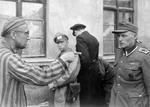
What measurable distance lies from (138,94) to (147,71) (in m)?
0.34

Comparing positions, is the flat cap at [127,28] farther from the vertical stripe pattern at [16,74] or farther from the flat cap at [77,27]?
the vertical stripe pattern at [16,74]

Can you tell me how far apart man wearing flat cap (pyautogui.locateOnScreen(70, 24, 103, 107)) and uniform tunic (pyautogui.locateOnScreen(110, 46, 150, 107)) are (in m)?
1.33

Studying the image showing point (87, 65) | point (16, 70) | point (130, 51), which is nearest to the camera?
point (16, 70)

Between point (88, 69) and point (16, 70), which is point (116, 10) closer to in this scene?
point (88, 69)

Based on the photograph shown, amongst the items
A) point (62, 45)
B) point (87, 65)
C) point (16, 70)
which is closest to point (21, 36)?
point (16, 70)

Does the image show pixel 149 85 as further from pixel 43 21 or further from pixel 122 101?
pixel 43 21

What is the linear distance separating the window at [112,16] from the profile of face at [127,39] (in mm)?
3268

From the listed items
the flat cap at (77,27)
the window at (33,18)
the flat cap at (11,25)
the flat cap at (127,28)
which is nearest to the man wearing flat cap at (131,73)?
the flat cap at (127,28)

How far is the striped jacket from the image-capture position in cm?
266

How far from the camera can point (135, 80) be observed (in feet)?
14.2

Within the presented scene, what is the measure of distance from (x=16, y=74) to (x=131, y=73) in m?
2.11

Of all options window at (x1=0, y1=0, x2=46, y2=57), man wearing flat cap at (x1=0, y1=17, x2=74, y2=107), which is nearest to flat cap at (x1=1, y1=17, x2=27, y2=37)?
man wearing flat cap at (x1=0, y1=17, x2=74, y2=107)

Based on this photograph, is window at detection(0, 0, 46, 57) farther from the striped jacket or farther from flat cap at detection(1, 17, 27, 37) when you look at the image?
the striped jacket

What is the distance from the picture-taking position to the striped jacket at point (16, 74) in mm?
2658
